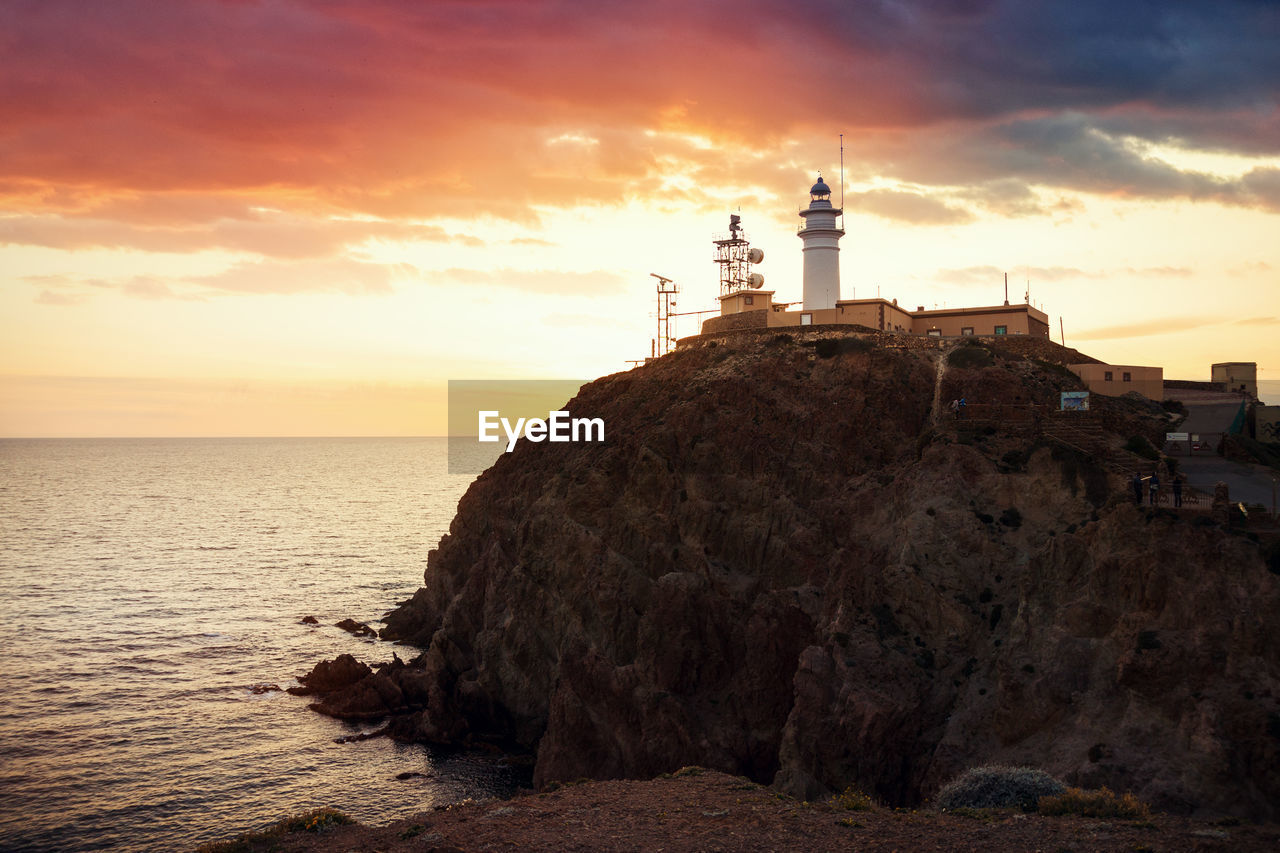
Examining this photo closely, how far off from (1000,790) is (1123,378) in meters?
38.7

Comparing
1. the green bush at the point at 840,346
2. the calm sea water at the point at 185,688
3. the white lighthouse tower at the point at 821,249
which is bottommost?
the calm sea water at the point at 185,688

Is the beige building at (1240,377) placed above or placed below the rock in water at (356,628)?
above

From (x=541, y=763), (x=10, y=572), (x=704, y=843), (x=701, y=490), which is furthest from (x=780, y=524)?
(x=10, y=572)

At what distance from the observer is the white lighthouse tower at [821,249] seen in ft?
218

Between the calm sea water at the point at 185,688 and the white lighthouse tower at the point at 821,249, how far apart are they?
3972 cm

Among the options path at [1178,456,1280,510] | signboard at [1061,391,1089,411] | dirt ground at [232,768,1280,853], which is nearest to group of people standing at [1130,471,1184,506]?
path at [1178,456,1280,510]

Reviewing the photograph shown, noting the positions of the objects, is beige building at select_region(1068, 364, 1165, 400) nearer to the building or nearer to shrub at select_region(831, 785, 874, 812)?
the building

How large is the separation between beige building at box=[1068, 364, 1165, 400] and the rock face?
412cm

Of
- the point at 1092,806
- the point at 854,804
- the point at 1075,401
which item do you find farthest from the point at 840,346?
the point at 1092,806

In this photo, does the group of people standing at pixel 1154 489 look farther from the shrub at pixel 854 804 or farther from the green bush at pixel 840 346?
the green bush at pixel 840 346

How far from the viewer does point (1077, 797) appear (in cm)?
2381

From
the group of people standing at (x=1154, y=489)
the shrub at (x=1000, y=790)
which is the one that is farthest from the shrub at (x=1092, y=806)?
the group of people standing at (x=1154, y=489)

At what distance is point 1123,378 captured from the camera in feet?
185

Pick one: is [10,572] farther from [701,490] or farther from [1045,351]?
[1045,351]
